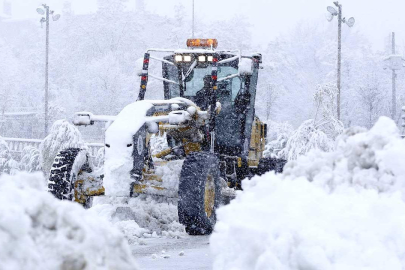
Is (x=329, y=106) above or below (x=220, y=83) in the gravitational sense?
below

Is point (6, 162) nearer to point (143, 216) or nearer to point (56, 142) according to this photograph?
point (56, 142)

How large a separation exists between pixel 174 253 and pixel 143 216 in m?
1.81

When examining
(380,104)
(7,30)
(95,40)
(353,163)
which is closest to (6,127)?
(95,40)

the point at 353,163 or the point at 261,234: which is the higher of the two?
the point at 353,163

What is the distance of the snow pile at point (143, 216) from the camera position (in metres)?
8.77

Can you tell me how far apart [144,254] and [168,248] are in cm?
47

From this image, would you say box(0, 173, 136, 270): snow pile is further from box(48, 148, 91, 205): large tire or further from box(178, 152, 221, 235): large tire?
box(48, 148, 91, 205): large tire

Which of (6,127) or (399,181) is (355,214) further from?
(6,127)

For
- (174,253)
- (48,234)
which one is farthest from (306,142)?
(48,234)

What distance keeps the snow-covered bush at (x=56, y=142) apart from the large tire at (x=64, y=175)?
12711 mm

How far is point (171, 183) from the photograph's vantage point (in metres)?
9.27

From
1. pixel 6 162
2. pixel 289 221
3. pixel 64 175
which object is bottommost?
pixel 6 162

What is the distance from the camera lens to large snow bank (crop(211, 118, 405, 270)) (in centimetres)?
270

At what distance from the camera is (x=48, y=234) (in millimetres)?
2057
